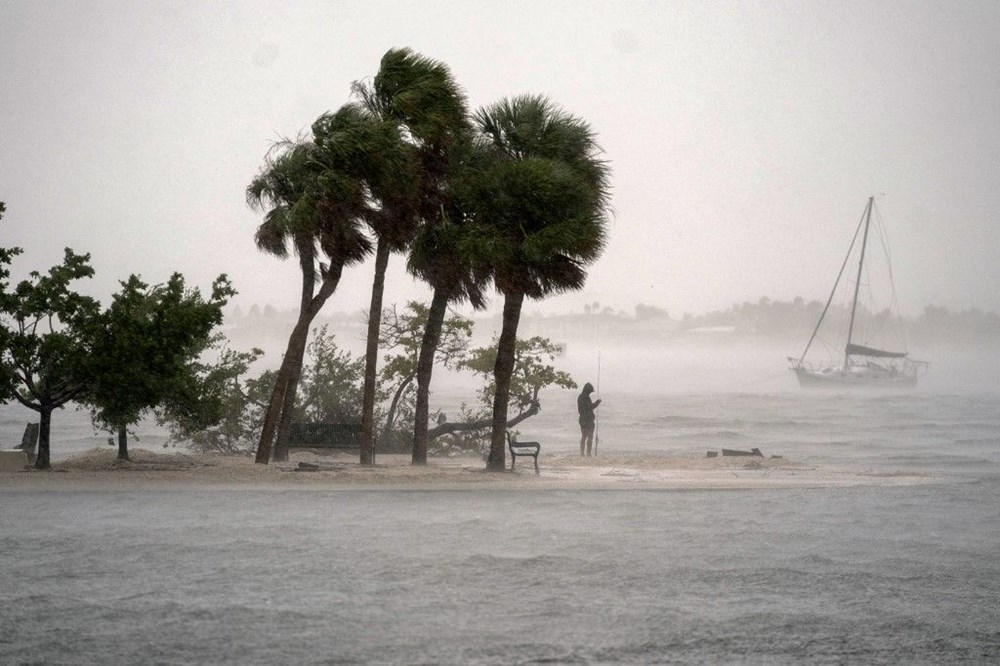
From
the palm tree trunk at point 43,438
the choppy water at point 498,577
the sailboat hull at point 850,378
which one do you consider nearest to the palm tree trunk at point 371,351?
the choppy water at point 498,577

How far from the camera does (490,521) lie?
1981 centimetres

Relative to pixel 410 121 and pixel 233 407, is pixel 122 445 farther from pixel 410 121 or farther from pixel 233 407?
pixel 410 121

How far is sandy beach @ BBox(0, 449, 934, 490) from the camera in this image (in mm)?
23875

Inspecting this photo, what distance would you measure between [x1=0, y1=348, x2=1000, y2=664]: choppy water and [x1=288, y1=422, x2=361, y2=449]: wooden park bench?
384 inches

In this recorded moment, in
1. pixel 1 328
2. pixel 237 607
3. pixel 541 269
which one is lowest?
pixel 237 607

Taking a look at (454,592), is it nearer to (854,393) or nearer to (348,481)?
(348,481)

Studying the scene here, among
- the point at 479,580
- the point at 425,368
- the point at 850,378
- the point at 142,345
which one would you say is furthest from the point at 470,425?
the point at 850,378

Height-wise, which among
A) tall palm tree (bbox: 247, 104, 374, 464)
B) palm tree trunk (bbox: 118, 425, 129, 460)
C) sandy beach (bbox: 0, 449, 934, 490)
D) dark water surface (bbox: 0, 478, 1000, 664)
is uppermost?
tall palm tree (bbox: 247, 104, 374, 464)

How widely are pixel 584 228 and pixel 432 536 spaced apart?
1054cm

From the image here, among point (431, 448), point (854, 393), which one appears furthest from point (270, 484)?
point (854, 393)

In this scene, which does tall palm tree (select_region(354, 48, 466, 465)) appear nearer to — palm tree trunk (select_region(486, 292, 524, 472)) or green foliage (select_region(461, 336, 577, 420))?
palm tree trunk (select_region(486, 292, 524, 472))

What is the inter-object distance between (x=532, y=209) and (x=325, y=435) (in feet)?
36.3

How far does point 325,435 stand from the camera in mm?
33312

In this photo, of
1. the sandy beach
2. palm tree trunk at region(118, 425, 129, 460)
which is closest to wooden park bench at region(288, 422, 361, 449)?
the sandy beach
